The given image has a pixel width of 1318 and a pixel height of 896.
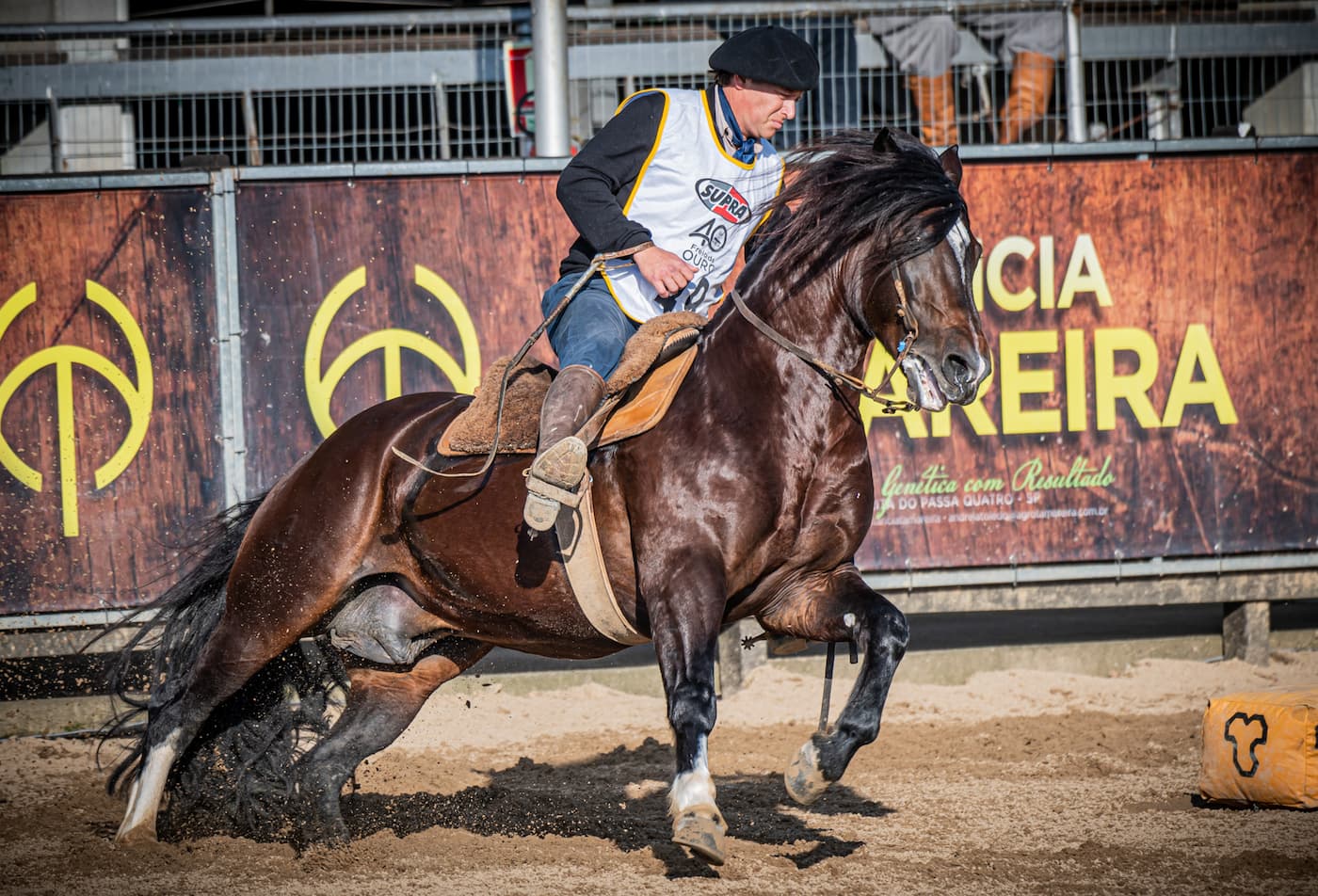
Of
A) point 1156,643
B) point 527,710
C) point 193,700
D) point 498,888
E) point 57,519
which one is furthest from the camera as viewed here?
point 1156,643

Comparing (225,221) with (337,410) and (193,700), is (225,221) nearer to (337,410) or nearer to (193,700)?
(337,410)

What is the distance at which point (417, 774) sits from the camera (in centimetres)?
598

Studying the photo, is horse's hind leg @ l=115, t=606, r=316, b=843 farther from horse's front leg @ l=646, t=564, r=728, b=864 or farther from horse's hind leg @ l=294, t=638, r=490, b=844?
horse's front leg @ l=646, t=564, r=728, b=864

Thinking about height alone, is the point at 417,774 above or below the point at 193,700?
below

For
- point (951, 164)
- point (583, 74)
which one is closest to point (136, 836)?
point (951, 164)

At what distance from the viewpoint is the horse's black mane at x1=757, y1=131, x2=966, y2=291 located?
12.9ft

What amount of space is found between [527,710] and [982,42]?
5.46 meters

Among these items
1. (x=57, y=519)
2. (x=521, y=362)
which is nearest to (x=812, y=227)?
(x=521, y=362)

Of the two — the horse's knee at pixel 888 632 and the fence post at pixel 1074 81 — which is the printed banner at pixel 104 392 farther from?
the fence post at pixel 1074 81

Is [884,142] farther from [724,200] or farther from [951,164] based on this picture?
[724,200]

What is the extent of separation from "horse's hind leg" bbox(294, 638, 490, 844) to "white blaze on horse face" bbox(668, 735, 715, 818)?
1.69m

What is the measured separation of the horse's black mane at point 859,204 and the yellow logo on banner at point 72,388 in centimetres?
391

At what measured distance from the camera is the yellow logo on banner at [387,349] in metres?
6.76

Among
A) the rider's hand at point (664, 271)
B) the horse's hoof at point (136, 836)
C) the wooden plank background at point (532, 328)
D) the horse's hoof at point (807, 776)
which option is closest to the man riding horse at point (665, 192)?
the rider's hand at point (664, 271)
